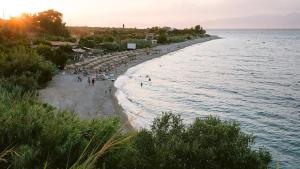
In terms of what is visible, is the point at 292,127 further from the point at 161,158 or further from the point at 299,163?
the point at 161,158

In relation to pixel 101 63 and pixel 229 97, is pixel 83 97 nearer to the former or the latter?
pixel 229 97

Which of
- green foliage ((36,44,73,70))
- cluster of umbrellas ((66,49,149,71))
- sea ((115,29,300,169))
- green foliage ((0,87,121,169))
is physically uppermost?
green foliage ((0,87,121,169))

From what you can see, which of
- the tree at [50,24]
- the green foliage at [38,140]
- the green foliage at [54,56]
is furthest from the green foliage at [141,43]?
the green foliage at [38,140]

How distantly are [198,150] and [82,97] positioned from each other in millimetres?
31138

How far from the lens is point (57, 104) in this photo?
126ft

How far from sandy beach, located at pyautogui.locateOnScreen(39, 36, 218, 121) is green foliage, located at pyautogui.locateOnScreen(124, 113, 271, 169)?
1816cm

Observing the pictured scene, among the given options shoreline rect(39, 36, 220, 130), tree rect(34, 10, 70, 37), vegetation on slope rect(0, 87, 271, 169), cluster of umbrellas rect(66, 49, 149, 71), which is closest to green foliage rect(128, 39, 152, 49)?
tree rect(34, 10, 70, 37)

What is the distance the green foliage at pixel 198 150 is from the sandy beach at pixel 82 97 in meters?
18.2

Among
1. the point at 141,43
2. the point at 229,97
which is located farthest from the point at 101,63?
the point at 141,43

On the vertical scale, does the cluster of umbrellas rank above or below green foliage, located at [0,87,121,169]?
below

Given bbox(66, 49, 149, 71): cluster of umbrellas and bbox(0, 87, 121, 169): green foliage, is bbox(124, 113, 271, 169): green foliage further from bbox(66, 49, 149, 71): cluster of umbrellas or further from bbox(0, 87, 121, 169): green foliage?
bbox(66, 49, 149, 71): cluster of umbrellas

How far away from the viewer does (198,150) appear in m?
13.6

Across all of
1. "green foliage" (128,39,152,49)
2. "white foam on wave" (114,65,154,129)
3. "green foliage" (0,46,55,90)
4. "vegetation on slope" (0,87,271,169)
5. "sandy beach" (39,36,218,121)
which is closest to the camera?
"vegetation on slope" (0,87,271,169)

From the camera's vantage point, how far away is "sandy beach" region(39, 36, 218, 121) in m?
37.2
